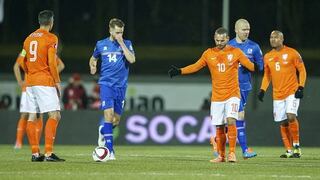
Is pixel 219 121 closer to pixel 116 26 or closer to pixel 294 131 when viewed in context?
pixel 116 26

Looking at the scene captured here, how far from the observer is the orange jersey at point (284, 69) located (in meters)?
16.5

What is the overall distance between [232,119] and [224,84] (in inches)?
20.9

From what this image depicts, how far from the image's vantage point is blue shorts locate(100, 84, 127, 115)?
46.8 ft

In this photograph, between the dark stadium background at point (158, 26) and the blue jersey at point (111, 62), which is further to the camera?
the dark stadium background at point (158, 26)

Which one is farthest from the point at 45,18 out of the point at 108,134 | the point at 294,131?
the point at 294,131

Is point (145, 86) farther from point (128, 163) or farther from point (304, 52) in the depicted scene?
point (128, 163)

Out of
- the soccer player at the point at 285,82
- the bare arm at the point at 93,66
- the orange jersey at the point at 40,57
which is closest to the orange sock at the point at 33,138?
the orange jersey at the point at 40,57

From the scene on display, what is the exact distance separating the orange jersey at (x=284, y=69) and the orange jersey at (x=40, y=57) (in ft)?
14.2

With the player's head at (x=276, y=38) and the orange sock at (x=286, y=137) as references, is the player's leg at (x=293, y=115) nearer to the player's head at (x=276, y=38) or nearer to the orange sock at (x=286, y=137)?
the orange sock at (x=286, y=137)

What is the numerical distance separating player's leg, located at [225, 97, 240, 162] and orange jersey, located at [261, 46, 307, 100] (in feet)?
8.57

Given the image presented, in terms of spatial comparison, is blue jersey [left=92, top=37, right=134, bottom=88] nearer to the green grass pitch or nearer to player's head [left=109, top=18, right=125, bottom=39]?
player's head [left=109, top=18, right=125, bottom=39]

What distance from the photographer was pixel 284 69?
16594 mm

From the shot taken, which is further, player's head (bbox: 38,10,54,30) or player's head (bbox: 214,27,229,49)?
player's head (bbox: 214,27,229,49)

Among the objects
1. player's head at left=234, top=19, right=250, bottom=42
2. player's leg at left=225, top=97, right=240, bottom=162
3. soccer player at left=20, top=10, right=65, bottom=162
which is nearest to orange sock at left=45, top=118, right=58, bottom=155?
soccer player at left=20, top=10, right=65, bottom=162
